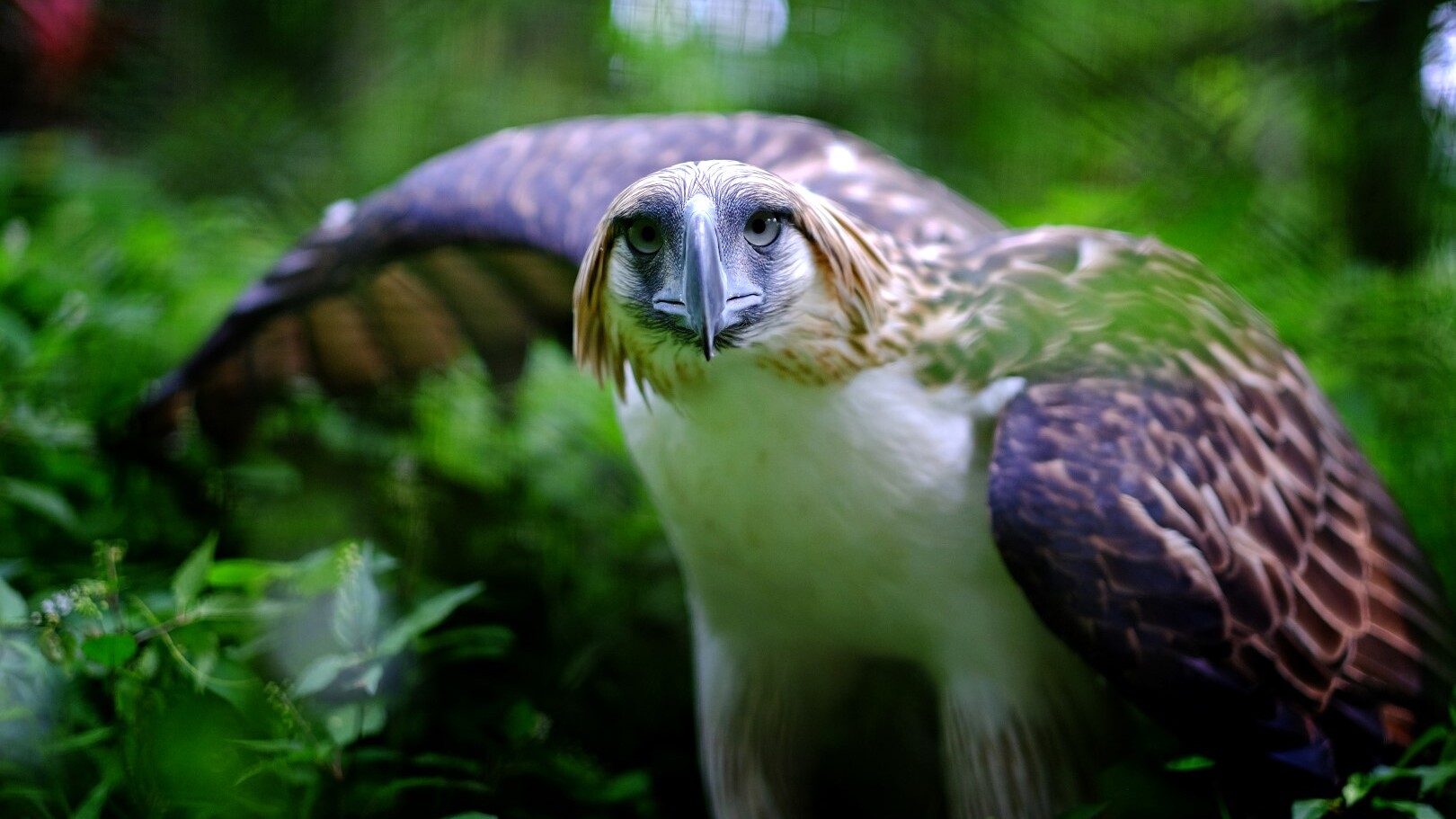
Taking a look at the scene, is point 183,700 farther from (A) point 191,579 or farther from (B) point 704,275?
(B) point 704,275

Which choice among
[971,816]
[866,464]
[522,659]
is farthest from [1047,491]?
[522,659]

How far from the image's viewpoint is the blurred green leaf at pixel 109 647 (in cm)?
205

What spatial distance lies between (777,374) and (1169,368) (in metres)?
0.72

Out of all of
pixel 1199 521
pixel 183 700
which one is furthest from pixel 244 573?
pixel 1199 521

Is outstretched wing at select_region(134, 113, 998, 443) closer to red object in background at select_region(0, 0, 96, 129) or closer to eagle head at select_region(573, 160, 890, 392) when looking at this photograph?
eagle head at select_region(573, 160, 890, 392)

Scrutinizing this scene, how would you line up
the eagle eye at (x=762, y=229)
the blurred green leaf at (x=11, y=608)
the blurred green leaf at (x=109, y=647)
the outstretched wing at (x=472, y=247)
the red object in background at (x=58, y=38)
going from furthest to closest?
the red object in background at (x=58, y=38) → the outstretched wing at (x=472, y=247) → the blurred green leaf at (x=11, y=608) → the blurred green leaf at (x=109, y=647) → the eagle eye at (x=762, y=229)

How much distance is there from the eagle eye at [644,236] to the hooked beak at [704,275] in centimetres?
8

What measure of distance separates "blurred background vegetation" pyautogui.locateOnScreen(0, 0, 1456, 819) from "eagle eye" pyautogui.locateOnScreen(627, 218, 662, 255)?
70cm

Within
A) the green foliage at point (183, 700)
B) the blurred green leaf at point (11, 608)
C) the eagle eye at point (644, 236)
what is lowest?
the green foliage at point (183, 700)

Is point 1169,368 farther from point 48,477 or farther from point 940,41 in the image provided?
point 48,477

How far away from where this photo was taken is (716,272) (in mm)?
1771

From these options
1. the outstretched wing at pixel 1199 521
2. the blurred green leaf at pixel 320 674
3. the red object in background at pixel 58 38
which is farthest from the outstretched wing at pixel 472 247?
the red object in background at pixel 58 38

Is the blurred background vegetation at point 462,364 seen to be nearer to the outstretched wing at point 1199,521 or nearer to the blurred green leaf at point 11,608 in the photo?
the blurred green leaf at point 11,608

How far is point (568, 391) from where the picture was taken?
4008 millimetres
